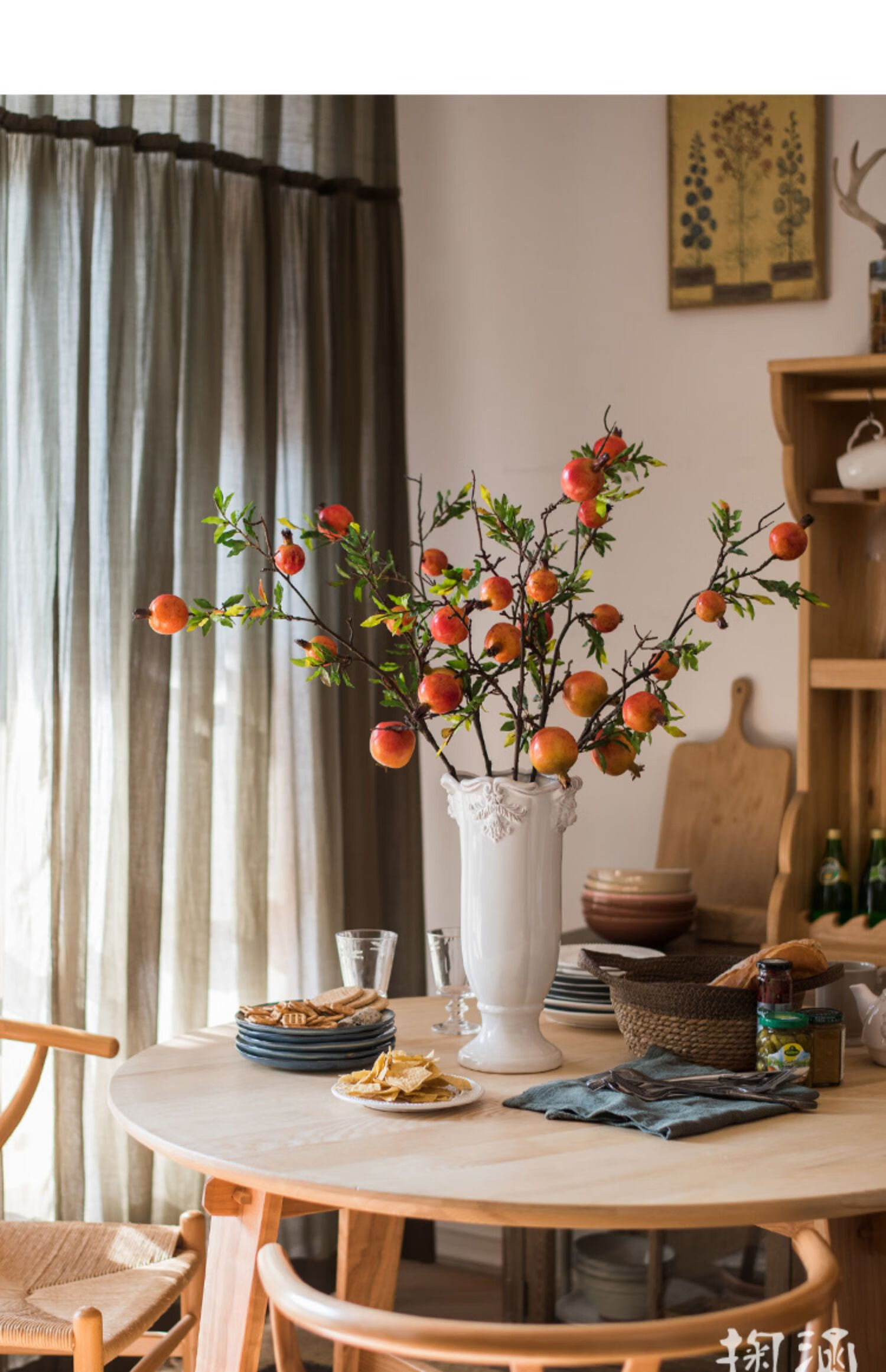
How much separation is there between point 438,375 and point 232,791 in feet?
3.95

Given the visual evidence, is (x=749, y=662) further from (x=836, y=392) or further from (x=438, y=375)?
(x=438, y=375)

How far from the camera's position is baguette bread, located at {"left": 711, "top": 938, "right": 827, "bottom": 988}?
1709 millimetres

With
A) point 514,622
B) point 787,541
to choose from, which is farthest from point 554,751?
point 787,541

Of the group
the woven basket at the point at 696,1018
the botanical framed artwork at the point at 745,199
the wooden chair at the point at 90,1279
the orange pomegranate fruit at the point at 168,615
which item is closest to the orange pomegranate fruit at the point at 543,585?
the orange pomegranate fruit at the point at 168,615

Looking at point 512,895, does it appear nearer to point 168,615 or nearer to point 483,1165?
point 483,1165

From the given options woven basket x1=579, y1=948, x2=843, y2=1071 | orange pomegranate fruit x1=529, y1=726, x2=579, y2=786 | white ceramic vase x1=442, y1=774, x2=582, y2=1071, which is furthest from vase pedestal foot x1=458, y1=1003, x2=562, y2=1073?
orange pomegranate fruit x1=529, y1=726, x2=579, y2=786

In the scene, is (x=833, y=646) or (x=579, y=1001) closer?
(x=579, y=1001)

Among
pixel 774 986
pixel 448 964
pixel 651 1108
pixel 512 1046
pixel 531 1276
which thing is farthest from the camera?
pixel 531 1276

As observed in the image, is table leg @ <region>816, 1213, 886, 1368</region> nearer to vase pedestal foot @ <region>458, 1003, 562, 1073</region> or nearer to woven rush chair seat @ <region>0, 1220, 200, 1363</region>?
vase pedestal foot @ <region>458, 1003, 562, 1073</region>

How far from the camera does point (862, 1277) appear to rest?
1577 mm

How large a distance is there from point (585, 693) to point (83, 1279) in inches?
40.1

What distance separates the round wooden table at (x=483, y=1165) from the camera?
127cm

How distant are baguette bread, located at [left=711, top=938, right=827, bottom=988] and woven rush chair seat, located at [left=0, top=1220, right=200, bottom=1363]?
2.64 ft
